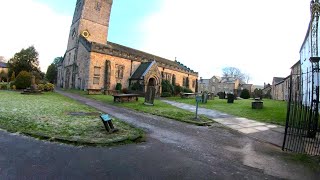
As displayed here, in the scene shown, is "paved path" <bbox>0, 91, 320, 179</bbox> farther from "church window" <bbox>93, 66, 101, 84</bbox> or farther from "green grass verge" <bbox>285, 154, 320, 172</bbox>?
"church window" <bbox>93, 66, 101, 84</bbox>

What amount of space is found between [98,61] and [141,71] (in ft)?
22.9

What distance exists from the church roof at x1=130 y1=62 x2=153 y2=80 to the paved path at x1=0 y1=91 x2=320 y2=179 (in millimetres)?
29301

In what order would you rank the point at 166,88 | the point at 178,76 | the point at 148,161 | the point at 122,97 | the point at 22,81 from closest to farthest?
1. the point at 148,161
2. the point at 122,97
3. the point at 22,81
4. the point at 166,88
5. the point at 178,76

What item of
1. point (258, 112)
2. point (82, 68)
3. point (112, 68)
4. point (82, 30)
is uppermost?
point (82, 30)

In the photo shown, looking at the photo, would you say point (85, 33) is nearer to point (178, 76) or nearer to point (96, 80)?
point (96, 80)

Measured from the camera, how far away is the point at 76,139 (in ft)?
21.8

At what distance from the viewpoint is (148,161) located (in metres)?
5.42

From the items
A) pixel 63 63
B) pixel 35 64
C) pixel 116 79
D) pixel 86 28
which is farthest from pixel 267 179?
pixel 35 64

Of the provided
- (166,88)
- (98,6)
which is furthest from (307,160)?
(98,6)

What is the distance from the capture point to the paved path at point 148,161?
180 inches

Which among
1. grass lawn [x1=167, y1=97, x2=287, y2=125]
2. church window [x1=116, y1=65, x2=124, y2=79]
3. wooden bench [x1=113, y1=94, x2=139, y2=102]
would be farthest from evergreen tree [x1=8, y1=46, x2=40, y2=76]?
grass lawn [x1=167, y1=97, x2=287, y2=125]

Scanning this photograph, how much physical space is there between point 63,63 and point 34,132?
41555 mm

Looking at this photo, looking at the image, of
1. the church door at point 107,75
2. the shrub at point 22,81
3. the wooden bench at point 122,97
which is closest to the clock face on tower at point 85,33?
the church door at point 107,75

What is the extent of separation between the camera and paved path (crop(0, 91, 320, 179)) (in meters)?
4.57
